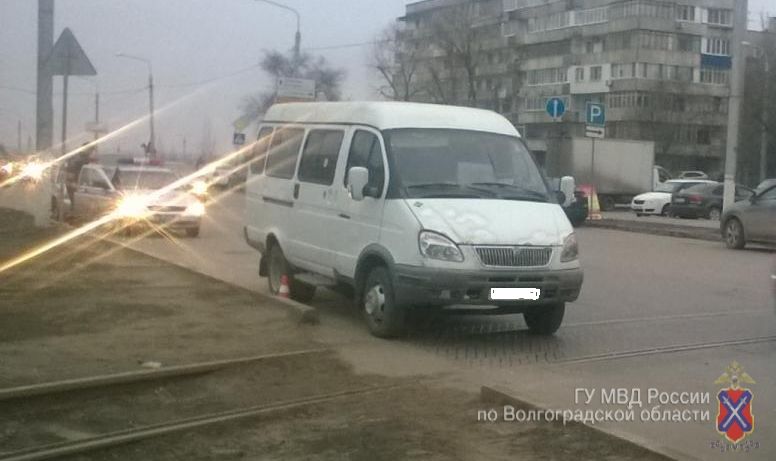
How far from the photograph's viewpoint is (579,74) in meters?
65.4

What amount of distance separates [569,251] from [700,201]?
1044 inches

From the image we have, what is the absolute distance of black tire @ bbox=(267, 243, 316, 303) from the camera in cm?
1156

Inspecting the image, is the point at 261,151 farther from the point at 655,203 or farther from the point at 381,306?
the point at 655,203

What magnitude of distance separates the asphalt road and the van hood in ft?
3.40

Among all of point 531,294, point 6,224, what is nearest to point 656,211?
point 6,224

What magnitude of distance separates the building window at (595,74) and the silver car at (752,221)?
47.7 m

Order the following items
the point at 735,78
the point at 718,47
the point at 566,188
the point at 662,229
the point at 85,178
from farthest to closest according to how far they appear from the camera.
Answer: the point at 718,47 → the point at 662,229 → the point at 735,78 → the point at 85,178 → the point at 566,188

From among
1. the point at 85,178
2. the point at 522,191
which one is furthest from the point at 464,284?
the point at 85,178

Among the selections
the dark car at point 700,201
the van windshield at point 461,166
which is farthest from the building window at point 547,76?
the van windshield at point 461,166

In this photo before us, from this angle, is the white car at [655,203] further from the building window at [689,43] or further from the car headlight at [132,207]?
the building window at [689,43]

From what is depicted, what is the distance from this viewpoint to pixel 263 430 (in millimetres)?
6312

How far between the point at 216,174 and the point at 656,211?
21.9 metres

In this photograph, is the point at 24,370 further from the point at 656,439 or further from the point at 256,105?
the point at 256,105

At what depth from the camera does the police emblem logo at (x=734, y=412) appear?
612 cm
